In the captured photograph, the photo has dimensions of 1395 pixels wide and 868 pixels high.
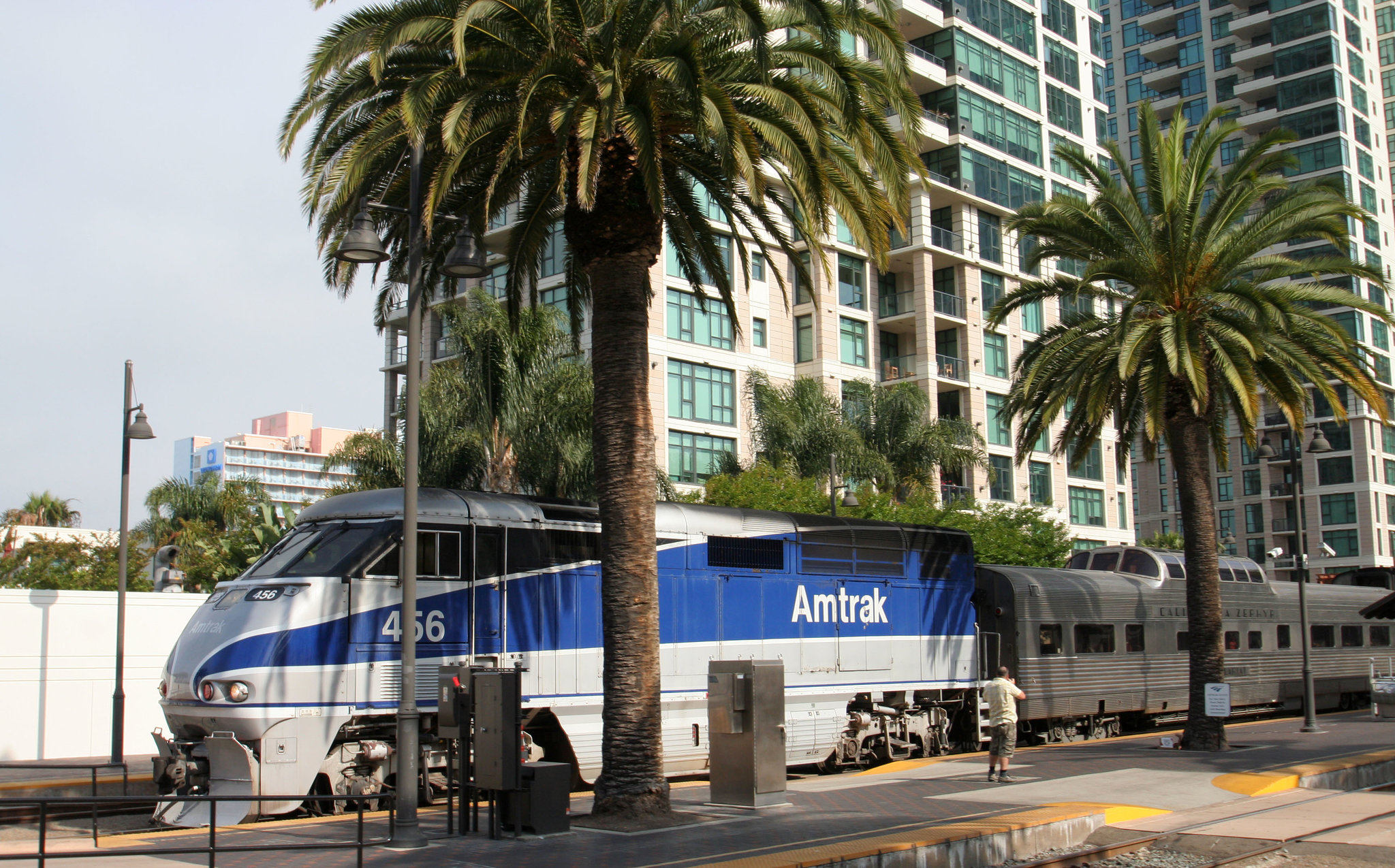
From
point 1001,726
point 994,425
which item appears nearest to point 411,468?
point 1001,726

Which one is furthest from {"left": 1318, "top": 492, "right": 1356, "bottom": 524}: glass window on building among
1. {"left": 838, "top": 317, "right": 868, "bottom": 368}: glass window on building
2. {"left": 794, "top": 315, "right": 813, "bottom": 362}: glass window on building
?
{"left": 794, "top": 315, "right": 813, "bottom": 362}: glass window on building

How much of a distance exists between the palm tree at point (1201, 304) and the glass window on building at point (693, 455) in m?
24.7

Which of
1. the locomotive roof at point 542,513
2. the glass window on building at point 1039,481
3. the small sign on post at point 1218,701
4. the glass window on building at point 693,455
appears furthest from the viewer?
the glass window on building at point 1039,481

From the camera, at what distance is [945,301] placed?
191 feet

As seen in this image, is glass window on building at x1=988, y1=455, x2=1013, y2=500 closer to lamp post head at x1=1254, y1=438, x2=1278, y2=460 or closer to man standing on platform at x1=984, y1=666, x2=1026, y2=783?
lamp post head at x1=1254, y1=438, x2=1278, y2=460

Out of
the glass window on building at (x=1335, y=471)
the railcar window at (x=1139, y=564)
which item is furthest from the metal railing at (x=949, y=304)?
the glass window on building at (x=1335, y=471)

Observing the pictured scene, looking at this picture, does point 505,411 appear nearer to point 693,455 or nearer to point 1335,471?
point 693,455

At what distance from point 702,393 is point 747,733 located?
111ft

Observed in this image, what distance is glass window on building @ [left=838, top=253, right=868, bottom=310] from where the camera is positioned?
5488 cm

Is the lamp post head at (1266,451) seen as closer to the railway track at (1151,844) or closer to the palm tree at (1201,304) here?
the palm tree at (1201,304)

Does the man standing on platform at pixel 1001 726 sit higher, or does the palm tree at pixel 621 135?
the palm tree at pixel 621 135

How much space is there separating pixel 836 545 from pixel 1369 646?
2321 cm

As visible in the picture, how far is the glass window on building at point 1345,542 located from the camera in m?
82.7

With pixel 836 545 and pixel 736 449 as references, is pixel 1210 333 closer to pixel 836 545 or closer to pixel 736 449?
A: pixel 836 545
